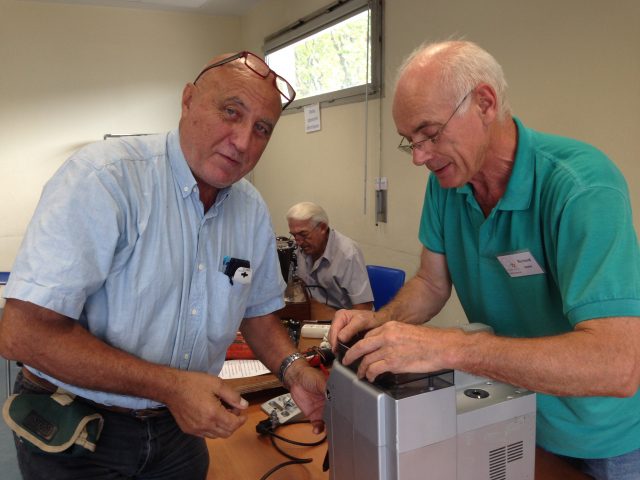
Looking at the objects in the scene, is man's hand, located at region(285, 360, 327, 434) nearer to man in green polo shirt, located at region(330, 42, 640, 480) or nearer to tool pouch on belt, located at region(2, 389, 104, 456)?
man in green polo shirt, located at region(330, 42, 640, 480)

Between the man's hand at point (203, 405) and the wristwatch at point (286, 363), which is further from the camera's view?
the wristwatch at point (286, 363)

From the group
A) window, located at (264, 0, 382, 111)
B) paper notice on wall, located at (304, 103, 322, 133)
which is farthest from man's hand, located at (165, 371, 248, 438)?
paper notice on wall, located at (304, 103, 322, 133)

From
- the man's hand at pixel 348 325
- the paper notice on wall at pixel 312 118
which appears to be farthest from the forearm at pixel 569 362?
the paper notice on wall at pixel 312 118

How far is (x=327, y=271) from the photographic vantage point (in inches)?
130

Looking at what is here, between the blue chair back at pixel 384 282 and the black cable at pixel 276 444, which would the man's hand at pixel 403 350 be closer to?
the black cable at pixel 276 444

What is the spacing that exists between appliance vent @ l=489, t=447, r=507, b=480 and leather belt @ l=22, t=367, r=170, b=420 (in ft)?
2.74

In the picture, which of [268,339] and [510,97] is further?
[510,97]

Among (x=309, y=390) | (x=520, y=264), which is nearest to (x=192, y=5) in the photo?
(x=309, y=390)

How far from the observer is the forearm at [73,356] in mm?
1060

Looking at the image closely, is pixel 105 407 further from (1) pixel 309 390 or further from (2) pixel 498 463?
(2) pixel 498 463

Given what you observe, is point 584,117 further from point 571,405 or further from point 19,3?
point 19,3

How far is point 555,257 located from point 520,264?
11 centimetres

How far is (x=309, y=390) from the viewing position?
1.42m

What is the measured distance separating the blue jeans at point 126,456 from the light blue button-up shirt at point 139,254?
3.2 inches
